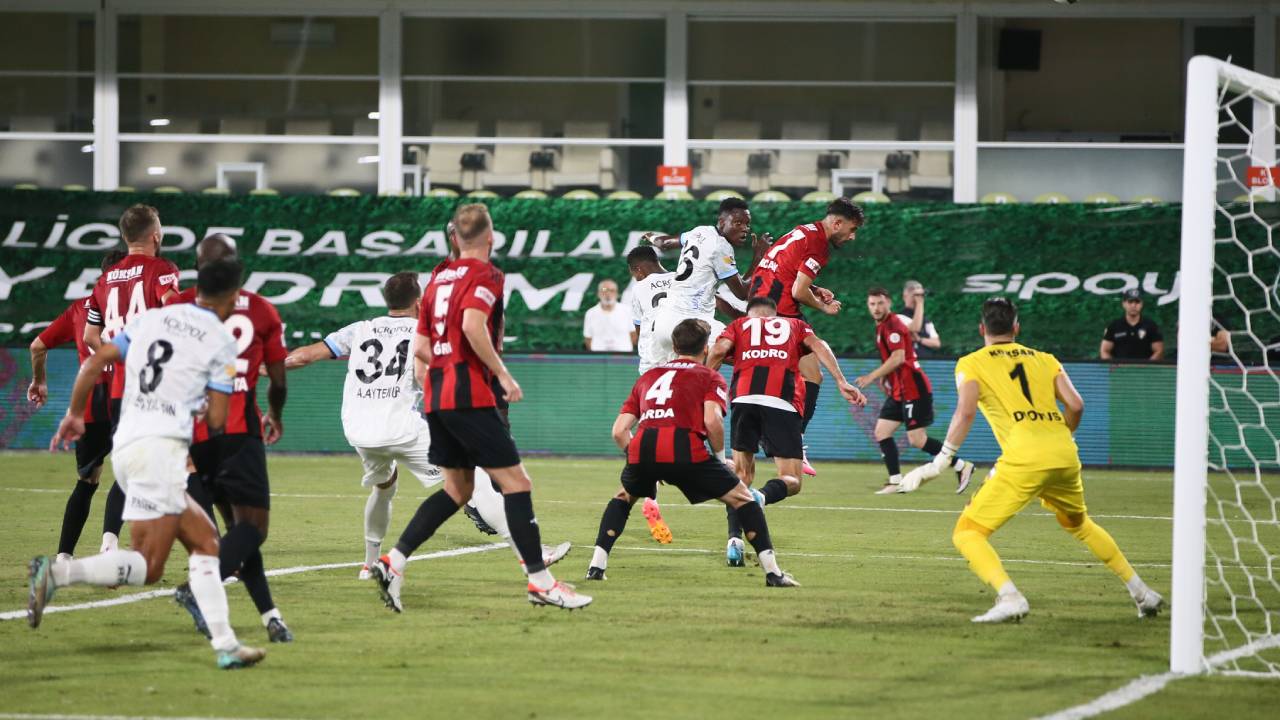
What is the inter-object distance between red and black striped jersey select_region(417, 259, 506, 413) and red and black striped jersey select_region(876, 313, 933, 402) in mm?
9652

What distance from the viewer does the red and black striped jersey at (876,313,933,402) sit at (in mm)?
17219

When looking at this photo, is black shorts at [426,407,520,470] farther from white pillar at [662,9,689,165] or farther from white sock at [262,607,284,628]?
white pillar at [662,9,689,165]

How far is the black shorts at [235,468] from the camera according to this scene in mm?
7398

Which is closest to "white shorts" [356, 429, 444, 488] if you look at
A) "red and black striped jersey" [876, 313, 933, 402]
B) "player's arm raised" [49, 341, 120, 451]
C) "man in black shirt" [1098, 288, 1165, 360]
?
"player's arm raised" [49, 341, 120, 451]

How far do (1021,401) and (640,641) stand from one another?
240 centimetres

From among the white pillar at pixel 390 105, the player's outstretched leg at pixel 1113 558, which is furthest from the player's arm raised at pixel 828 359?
the white pillar at pixel 390 105

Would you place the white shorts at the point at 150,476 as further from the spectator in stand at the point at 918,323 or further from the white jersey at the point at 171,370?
the spectator in stand at the point at 918,323

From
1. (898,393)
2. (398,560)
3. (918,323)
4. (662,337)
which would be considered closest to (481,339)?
(398,560)

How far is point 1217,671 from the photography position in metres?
6.92

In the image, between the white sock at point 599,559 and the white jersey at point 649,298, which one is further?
the white jersey at point 649,298

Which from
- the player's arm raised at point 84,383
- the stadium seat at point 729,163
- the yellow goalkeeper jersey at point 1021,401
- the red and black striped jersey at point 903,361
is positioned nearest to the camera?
the player's arm raised at point 84,383

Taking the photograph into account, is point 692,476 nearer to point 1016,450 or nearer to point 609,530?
point 609,530

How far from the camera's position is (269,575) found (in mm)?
9906

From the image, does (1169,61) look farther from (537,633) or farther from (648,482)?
(537,633)
